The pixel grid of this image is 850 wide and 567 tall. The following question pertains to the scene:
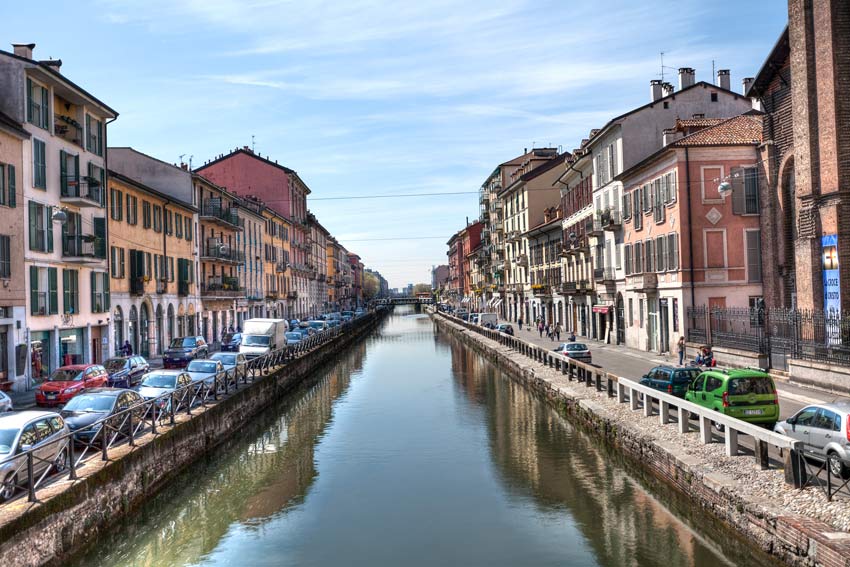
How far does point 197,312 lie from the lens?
53125mm

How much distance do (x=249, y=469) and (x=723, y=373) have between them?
13168 mm

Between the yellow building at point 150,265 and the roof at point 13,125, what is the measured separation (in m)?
9.11

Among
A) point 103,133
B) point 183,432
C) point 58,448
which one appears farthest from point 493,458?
point 103,133

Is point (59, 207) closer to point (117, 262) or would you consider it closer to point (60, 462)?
point (117, 262)

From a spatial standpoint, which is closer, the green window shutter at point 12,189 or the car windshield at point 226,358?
the green window shutter at point 12,189

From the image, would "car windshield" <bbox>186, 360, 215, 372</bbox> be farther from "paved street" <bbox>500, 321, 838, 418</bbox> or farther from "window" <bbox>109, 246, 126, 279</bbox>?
"paved street" <bbox>500, 321, 838, 418</bbox>

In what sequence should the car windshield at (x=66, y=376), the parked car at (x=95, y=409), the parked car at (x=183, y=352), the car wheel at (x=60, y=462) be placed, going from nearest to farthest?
1. the car wheel at (x=60, y=462)
2. the parked car at (x=95, y=409)
3. the car windshield at (x=66, y=376)
4. the parked car at (x=183, y=352)

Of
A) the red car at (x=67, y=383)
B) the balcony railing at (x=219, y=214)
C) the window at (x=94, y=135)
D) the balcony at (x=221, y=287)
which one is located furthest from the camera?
the balcony at (x=221, y=287)

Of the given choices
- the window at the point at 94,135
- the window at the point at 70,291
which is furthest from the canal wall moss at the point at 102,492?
the window at the point at 94,135

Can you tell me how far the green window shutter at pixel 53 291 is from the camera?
31.2 meters

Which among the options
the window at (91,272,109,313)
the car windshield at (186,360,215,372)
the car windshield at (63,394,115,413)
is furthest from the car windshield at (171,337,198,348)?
the car windshield at (63,394,115,413)

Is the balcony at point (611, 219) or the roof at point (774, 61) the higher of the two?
the roof at point (774, 61)

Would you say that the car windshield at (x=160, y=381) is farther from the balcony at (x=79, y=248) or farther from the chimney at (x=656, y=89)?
the chimney at (x=656, y=89)

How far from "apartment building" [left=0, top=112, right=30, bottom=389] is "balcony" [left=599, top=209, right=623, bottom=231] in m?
31.6
